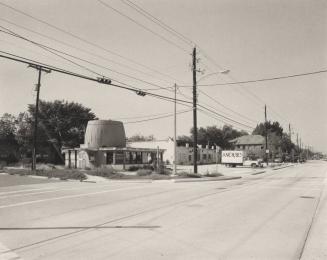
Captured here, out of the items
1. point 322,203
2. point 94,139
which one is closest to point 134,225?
point 322,203

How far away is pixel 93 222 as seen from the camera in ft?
35.5

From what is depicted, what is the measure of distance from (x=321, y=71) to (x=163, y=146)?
173 feet

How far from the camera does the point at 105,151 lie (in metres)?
48.4

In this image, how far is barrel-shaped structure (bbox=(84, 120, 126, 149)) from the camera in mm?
50219

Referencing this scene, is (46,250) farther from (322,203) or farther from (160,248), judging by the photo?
(322,203)

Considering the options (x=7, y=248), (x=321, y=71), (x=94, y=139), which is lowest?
(x=7, y=248)

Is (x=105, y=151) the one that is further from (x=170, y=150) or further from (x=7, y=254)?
(x=7, y=254)

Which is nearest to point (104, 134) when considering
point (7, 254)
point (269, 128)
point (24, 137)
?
point (24, 137)

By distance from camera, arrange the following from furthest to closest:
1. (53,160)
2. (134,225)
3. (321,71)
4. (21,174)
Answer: (53,160), (21,174), (321,71), (134,225)

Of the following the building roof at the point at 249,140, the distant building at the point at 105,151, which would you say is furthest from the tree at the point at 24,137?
the building roof at the point at 249,140

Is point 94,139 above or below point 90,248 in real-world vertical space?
above

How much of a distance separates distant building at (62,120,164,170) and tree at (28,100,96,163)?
2163 cm

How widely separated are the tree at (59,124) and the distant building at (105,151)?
71.0ft

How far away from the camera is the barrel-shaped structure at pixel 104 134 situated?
1977 inches
